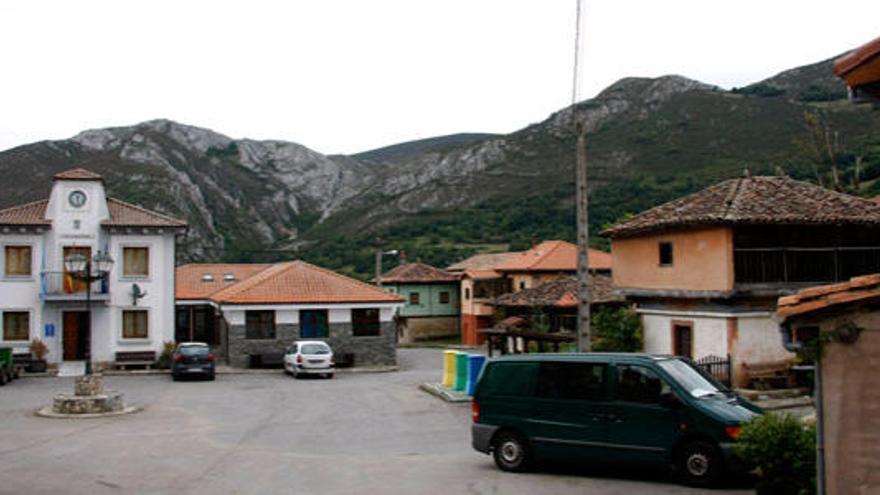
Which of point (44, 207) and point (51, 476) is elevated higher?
point (44, 207)

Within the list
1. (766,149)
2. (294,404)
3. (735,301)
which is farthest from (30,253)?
(766,149)

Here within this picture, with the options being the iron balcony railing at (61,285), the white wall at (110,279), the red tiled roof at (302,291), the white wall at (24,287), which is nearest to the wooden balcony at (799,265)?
the red tiled roof at (302,291)

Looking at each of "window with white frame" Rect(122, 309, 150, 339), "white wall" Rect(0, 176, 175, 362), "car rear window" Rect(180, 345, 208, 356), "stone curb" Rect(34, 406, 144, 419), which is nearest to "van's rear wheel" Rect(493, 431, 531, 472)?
"stone curb" Rect(34, 406, 144, 419)

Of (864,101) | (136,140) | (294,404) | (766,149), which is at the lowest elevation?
(294,404)

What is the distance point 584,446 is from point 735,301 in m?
11.8

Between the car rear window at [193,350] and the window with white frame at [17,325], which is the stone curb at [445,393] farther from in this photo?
the window with white frame at [17,325]

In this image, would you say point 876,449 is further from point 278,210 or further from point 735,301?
point 278,210

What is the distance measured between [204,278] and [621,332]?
30655 mm

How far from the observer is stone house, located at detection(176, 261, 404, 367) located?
3888cm

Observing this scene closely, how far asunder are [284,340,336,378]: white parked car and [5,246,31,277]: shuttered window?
41.2ft

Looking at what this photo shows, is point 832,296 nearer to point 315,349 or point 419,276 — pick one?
point 315,349

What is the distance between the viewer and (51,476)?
47.1 ft

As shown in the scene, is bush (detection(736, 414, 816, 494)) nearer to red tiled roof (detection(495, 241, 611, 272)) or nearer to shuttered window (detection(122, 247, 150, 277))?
shuttered window (detection(122, 247, 150, 277))

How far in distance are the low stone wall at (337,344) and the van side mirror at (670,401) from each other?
92.5ft
